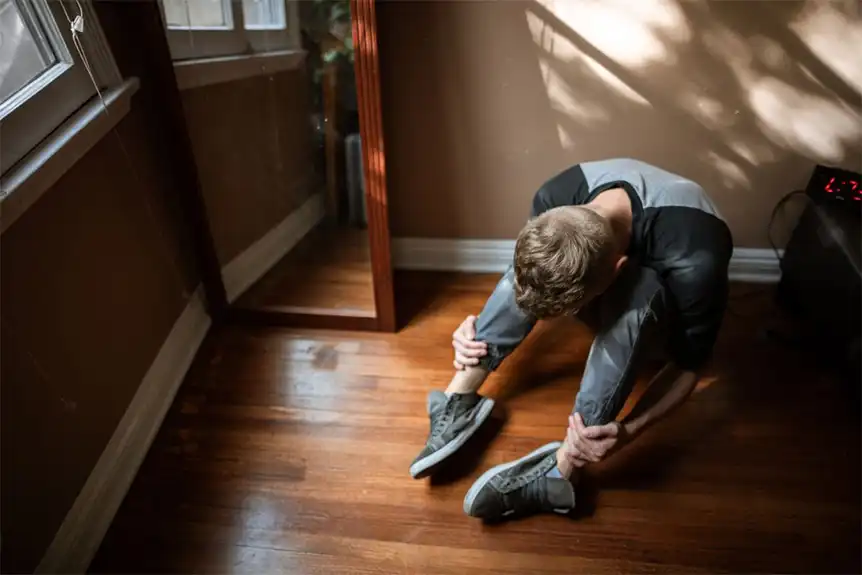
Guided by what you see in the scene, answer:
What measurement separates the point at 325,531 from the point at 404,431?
287 mm

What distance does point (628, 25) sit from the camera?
149 cm

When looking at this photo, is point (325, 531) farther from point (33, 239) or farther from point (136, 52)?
point (136, 52)

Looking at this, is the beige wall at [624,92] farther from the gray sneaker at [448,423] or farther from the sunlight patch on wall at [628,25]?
the gray sneaker at [448,423]

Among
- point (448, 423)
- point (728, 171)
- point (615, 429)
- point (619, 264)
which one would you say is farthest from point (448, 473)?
point (728, 171)

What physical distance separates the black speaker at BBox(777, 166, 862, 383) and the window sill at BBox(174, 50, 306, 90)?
51.3 inches

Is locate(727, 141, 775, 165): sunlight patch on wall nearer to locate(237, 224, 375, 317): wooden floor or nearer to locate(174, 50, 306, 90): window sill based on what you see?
locate(237, 224, 375, 317): wooden floor

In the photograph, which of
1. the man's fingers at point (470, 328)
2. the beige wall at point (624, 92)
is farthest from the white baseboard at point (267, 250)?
the man's fingers at point (470, 328)

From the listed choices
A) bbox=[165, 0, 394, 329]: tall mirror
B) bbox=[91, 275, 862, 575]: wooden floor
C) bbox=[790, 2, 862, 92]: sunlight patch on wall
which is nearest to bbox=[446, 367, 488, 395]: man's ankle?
bbox=[91, 275, 862, 575]: wooden floor

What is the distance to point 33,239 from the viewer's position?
1098mm

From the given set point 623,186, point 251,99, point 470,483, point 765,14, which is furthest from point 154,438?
point 765,14

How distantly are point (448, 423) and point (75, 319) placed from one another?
77 centimetres

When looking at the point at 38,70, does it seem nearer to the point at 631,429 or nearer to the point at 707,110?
the point at 631,429

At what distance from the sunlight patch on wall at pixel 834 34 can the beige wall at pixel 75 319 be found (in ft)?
4.87

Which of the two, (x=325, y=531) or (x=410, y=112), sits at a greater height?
(x=410, y=112)
